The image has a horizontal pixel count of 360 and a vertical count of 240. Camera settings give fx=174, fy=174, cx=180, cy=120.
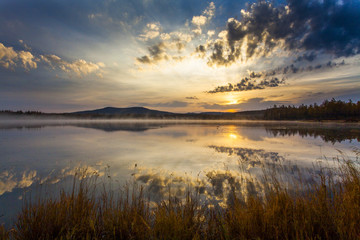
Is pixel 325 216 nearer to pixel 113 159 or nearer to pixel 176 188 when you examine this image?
pixel 176 188

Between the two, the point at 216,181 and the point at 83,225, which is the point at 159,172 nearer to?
the point at 216,181

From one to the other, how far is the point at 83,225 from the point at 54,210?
2.62 ft

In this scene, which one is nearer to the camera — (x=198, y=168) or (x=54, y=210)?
(x=54, y=210)

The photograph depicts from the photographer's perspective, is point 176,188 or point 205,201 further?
point 176,188

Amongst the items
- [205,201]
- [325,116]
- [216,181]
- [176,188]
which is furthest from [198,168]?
[325,116]

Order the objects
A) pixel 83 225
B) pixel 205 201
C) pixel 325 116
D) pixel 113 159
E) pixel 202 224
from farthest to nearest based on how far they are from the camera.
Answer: pixel 325 116
pixel 113 159
pixel 205 201
pixel 202 224
pixel 83 225

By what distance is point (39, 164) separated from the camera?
413 inches

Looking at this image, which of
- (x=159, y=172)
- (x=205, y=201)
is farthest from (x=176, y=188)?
(x=159, y=172)

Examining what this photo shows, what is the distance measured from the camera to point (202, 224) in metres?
4.34

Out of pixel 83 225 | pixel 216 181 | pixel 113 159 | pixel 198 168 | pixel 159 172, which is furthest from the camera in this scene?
pixel 113 159

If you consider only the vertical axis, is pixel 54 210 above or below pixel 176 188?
above

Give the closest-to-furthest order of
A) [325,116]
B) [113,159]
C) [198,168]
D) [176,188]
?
[176,188], [198,168], [113,159], [325,116]

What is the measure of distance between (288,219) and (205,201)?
2542mm

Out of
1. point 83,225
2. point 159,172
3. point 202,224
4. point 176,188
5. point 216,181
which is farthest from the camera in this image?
point 159,172
